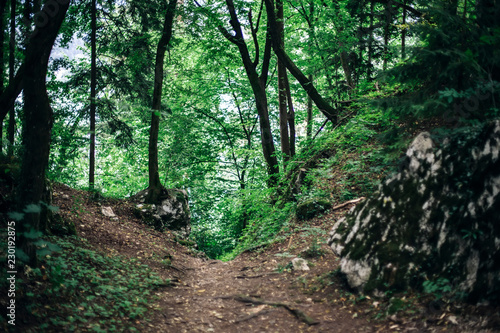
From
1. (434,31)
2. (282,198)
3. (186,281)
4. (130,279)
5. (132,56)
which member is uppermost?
(132,56)

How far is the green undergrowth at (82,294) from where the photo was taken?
3.56m

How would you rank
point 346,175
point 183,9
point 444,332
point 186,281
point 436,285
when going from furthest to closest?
point 183,9 < point 346,175 < point 186,281 < point 436,285 < point 444,332

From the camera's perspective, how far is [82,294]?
4.39 metres

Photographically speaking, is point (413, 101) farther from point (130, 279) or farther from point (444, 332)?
point (130, 279)

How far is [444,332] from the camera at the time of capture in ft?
10.6

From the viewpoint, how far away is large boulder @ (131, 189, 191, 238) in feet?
38.9

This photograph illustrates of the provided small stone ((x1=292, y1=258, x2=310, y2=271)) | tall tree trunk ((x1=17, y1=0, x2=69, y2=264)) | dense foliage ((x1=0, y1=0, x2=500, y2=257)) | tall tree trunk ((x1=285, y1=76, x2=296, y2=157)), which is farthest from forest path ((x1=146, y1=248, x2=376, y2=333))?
tall tree trunk ((x1=285, y1=76, x2=296, y2=157))

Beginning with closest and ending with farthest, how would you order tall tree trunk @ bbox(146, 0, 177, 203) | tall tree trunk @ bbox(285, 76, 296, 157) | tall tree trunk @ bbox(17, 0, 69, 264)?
tall tree trunk @ bbox(17, 0, 69, 264) → tall tree trunk @ bbox(146, 0, 177, 203) → tall tree trunk @ bbox(285, 76, 296, 157)

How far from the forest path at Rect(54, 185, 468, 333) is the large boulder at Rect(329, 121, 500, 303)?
1.51 ft

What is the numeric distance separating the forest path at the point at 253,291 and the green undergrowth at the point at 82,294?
0.92 feet

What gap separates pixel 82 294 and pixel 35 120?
2321 mm

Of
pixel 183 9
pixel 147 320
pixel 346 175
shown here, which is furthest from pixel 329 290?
pixel 183 9

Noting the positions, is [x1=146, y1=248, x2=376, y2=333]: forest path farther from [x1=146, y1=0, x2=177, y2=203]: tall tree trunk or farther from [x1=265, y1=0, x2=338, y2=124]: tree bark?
[x1=265, y1=0, x2=338, y2=124]: tree bark

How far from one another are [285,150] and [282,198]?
2830 millimetres
